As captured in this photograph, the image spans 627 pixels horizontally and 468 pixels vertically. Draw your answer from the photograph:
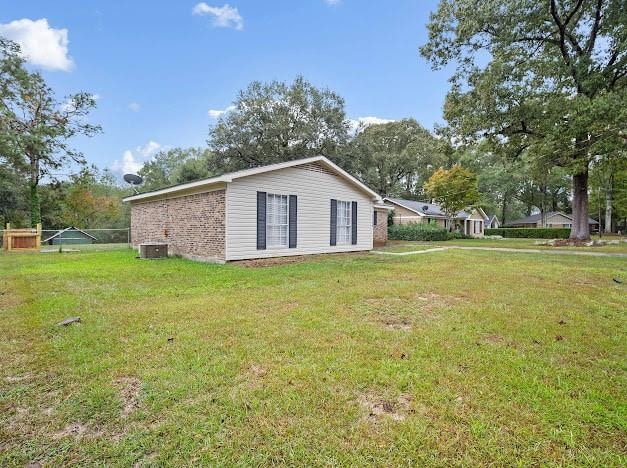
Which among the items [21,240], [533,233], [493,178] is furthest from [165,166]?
[533,233]

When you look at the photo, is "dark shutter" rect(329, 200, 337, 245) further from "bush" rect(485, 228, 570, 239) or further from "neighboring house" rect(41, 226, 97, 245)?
"bush" rect(485, 228, 570, 239)

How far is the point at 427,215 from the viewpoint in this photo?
30031 mm

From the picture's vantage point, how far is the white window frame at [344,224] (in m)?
13.1

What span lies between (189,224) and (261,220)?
2.65 m

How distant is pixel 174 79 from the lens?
1845 centimetres

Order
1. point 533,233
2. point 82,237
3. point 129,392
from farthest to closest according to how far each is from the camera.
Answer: point 533,233 → point 82,237 → point 129,392

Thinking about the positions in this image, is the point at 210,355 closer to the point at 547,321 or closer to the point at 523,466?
the point at 523,466

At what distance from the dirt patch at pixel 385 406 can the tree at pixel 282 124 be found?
23.7 metres

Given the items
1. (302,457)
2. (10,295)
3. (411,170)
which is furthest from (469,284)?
(411,170)

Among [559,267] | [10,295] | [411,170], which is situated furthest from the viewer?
[411,170]

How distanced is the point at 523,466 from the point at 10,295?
24.5 ft

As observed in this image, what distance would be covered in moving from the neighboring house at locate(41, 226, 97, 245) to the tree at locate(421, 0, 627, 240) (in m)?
23.8

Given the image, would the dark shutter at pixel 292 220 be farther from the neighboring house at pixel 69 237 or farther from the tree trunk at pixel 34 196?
the tree trunk at pixel 34 196

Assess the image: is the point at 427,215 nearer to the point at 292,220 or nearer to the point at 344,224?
the point at 344,224
